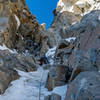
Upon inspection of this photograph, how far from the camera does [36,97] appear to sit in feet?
20.2

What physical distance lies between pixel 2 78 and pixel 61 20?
122 ft

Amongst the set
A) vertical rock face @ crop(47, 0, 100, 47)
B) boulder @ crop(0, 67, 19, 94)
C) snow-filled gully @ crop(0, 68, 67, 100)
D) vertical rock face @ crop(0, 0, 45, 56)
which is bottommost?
snow-filled gully @ crop(0, 68, 67, 100)

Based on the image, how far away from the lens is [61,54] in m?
15.9

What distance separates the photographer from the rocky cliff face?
16.0ft

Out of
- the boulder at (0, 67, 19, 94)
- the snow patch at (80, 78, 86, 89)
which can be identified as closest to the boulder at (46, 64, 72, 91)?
the boulder at (0, 67, 19, 94)

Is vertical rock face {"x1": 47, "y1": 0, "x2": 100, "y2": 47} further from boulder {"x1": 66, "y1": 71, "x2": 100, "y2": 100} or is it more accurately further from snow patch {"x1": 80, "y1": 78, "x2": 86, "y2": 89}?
snow patch {"x1": 80, "y1": 78, "x2": 86, "y2": 89}

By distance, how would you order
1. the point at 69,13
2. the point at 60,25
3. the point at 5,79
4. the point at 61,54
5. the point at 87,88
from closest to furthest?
the point at 87,88, the point at 5,79, the point at 61,54, the point at 60,25, the point at 69,13

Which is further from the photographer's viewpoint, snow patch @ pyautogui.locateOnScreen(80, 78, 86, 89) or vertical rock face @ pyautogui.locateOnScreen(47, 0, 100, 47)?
vertical rock face @ pyautogui.locateOnScreen(47, 0, 100, 47)

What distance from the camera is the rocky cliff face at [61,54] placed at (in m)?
4.88

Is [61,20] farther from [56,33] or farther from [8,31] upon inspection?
[8,31]

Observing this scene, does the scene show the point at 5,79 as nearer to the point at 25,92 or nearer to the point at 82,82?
the point at 25,92

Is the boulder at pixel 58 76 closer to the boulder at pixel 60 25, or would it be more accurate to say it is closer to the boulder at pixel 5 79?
the boulder at pixel 5 79

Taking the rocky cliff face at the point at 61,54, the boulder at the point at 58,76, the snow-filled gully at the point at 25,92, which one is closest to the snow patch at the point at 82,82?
the rocky cliff face at the point at 61,54

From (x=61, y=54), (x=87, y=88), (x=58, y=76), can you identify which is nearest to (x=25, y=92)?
(x=58, y=76)
